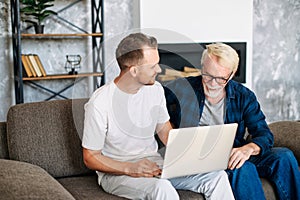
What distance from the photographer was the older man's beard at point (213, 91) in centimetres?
232

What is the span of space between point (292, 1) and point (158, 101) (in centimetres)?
370

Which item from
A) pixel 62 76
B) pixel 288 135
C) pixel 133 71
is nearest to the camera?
pixel 133 71

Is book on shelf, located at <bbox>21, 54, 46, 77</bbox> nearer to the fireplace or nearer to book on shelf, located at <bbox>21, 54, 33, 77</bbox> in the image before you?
book on shelf, located at <bbox>21, 54, 33, 77</bbox>

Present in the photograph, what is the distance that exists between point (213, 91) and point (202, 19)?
2339 millimetres

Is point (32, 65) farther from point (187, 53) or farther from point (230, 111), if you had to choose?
point (230, 111)

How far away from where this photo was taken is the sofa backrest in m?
2.14

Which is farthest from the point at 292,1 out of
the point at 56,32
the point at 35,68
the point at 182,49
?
the point at 35,68

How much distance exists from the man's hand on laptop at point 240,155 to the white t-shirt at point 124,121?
1.15ft

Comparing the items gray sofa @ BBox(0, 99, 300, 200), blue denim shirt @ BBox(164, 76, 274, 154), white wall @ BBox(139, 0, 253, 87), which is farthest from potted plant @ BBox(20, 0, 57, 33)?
blue denim shirt @ BBox(164, 76, 274, 154)

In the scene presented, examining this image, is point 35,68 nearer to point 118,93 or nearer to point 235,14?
point 118,93

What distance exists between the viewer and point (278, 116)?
543cm

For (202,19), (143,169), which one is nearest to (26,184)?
(143,169)

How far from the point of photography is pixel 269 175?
2248mm

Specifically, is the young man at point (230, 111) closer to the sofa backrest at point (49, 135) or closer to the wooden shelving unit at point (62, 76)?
the sofa backrest at point (49, 135)
